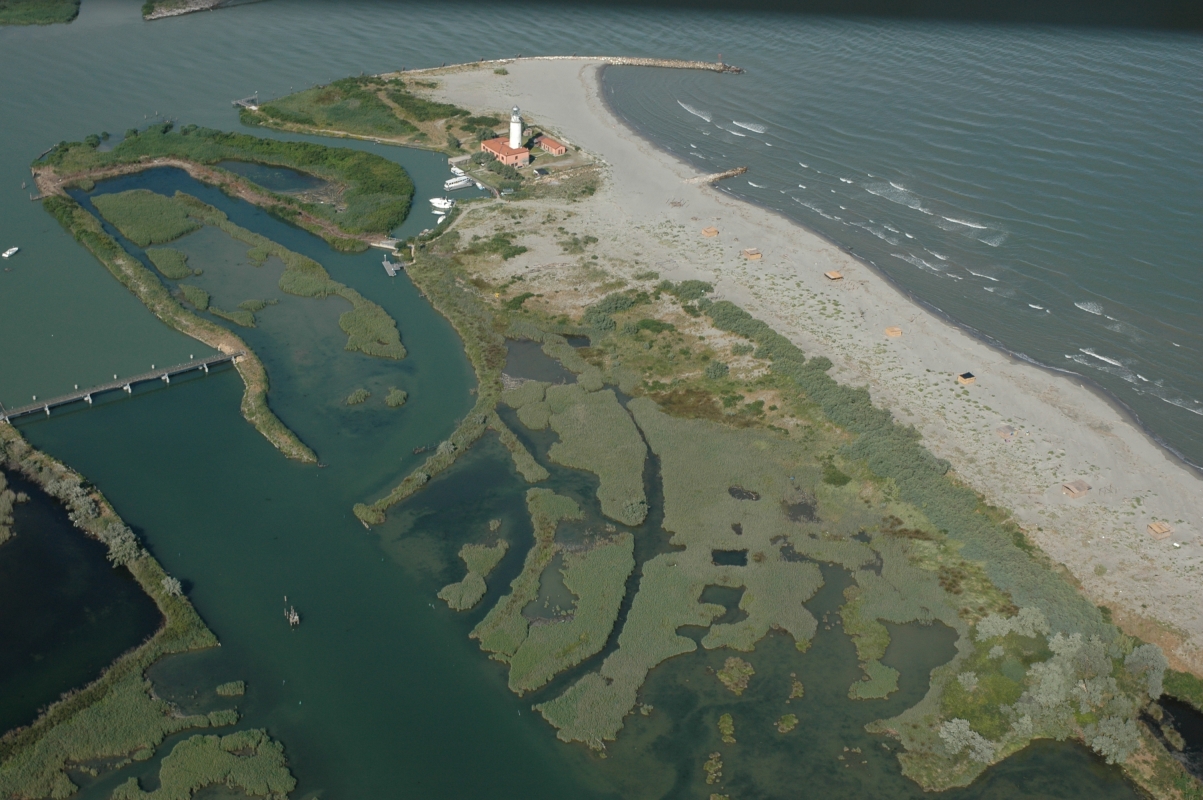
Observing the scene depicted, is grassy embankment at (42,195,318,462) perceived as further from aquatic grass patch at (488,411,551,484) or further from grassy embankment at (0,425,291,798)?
grassy embankment at (0,425,291,798)

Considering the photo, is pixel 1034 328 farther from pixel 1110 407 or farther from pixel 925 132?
pixel 925 132

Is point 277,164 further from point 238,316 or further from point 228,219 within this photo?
point 238,316

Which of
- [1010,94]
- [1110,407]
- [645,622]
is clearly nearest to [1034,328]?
[1110,407]

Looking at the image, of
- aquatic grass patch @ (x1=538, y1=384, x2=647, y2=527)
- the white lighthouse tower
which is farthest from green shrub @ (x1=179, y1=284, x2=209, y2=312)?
the white lighthouse tower

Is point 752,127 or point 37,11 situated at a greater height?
point 752,127

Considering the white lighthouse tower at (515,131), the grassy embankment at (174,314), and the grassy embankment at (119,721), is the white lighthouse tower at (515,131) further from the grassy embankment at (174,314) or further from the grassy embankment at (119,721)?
the grassy embankment at (119,721)

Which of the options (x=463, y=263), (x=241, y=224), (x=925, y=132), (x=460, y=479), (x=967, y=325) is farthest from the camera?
(x=925, y=132)

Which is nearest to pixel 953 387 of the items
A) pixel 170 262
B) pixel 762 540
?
pixel 762 540
